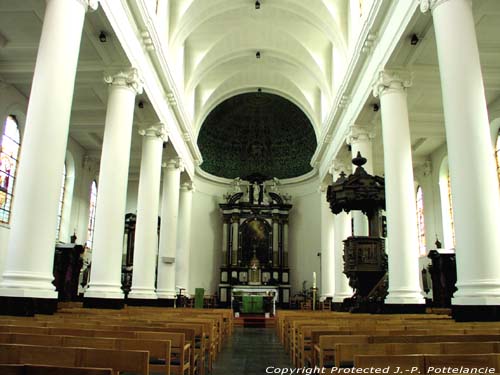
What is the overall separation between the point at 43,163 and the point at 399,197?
23.7 feet

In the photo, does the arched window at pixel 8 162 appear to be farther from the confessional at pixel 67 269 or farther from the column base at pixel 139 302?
the column base at pixel 139 302

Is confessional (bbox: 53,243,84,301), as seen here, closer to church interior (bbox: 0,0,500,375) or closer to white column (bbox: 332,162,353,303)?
church interior (bbox: 0,0,500,375)

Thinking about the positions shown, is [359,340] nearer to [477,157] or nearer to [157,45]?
[477,157]

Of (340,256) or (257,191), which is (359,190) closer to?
(340,256)

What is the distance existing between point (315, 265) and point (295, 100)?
916 cm

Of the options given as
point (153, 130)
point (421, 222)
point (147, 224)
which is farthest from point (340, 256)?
point (153, 130)

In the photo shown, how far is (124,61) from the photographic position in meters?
10.5

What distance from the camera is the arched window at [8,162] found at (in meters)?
13.7

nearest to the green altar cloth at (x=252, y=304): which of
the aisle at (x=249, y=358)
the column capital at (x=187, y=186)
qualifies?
the column capital at (x=187, y=186)

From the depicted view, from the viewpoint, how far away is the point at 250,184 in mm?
26016

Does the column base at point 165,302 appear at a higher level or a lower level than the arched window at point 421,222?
lower

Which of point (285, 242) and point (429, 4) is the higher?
point (429, 4)

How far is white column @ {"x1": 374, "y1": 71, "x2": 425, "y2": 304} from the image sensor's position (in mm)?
9656

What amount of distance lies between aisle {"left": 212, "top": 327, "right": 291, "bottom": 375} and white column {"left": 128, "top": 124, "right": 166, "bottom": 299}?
13.4 feet
